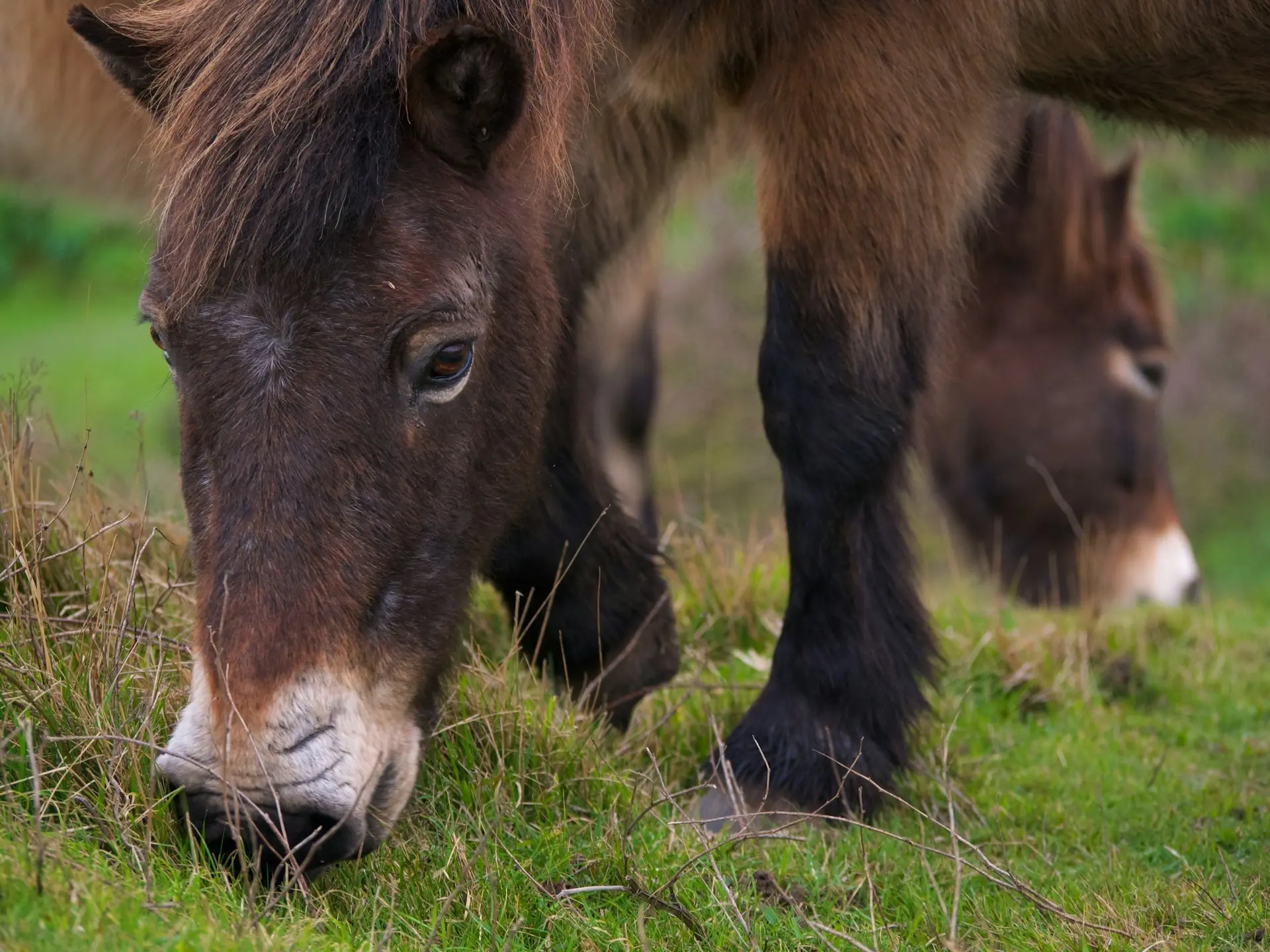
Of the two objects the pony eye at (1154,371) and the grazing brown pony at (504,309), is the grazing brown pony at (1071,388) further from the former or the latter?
the grazing brown pony at (504,309)

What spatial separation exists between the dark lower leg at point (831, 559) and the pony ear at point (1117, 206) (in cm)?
283

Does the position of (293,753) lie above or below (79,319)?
above

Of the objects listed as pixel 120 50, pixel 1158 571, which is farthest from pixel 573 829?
pixel 1158 571

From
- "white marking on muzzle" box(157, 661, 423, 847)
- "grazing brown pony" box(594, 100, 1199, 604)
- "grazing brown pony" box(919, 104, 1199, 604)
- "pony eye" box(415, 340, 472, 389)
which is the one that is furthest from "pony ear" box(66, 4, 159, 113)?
"grazing brown pony" box(919, 104, 1199, 604)

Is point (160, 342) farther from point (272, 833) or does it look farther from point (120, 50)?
point (272, 833)

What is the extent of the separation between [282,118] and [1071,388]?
4.22 m

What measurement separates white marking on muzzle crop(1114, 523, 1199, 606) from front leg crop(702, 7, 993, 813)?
2.53 meters

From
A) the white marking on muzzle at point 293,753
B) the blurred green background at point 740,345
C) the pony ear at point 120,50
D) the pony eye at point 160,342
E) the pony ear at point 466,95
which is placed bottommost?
the blurred green background at point 740,345

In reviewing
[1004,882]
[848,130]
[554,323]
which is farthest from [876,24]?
[1004,882]

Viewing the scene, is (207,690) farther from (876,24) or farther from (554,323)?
(876,24)

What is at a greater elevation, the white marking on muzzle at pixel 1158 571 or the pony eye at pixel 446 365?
the pony eye at pixel 446 365

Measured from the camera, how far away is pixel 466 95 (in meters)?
2.59

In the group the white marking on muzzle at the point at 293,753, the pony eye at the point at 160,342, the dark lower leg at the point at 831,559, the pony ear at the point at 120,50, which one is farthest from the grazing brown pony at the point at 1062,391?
the white marking on muzzle at the point at 293,753

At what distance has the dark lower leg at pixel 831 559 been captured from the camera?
3.28 metres
